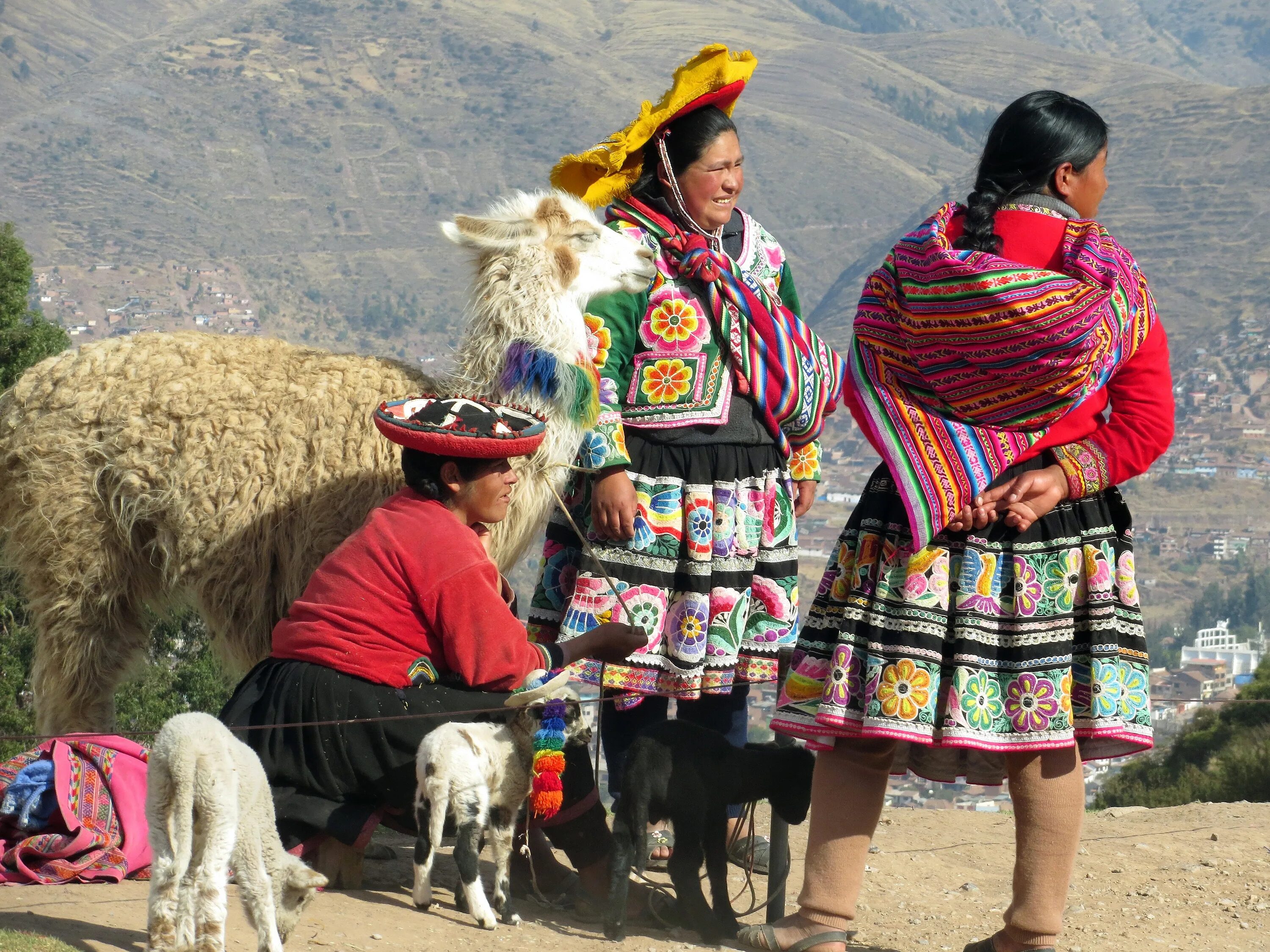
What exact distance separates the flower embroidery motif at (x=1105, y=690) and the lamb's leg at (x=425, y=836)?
4.43 feet

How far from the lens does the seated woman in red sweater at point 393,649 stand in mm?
3186

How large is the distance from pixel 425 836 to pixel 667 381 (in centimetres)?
127

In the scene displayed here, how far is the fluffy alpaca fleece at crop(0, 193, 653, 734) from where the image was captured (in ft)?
13.6

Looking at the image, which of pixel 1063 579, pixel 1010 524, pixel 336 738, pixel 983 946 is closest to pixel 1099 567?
pixel 1063 579

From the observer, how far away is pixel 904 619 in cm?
293

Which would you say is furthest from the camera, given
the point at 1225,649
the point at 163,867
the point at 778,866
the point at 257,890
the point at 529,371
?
the point at 1225,649

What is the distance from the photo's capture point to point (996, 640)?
292 cm

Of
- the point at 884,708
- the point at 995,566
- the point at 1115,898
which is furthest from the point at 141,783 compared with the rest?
the point at 1115,898

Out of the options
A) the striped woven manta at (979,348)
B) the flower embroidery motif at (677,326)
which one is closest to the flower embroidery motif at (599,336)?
the flower embroidery motif at (677,326)

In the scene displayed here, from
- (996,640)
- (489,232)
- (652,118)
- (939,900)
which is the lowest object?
(939,900)

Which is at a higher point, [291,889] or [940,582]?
[940,582]

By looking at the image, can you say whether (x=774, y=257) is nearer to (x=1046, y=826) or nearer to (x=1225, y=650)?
(x=1046, y=826)

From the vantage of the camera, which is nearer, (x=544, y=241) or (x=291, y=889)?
(x=291, y=889)

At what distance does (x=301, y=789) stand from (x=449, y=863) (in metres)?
0.91
